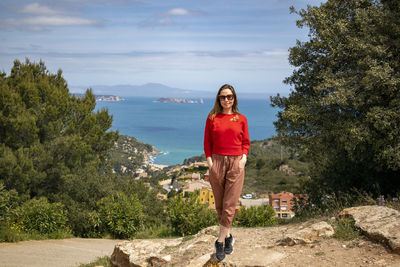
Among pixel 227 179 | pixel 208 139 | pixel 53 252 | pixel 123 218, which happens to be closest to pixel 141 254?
pixel 227 179

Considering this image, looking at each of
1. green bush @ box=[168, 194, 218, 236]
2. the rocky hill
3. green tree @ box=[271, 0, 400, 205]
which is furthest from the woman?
green bush @ box=[168, 194, 218, 236]

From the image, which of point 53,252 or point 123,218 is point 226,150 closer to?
point 53,252

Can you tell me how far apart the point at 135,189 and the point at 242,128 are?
39.2 feet

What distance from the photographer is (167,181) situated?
6128 centimetres

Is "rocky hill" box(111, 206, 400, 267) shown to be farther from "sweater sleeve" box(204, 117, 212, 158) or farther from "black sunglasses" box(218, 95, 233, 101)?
"black sunglasses" box(218, 95, 233, 101)

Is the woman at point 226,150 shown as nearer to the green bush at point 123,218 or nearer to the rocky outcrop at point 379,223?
the rocky outcrop at point 379,223

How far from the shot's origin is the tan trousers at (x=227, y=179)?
4.41 m

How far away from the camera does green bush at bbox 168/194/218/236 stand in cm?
912

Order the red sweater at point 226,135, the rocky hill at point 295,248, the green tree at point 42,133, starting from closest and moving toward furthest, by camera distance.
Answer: the red sweater at point 226,135
the rocky hill at point 295,248
the green tree at point 42,133

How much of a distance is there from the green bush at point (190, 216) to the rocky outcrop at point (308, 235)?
12.6 feet

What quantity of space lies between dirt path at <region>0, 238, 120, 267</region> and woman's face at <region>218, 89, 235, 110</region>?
16.6ft

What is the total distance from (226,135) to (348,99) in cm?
419

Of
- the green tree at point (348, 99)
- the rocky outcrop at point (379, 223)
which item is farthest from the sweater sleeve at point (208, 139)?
the green tree at point (348, 99)

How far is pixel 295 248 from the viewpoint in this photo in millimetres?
5195
